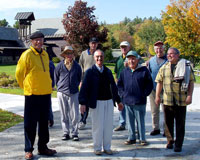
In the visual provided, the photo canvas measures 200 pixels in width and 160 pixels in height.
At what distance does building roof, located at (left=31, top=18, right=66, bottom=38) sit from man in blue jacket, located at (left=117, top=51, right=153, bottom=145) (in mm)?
48283

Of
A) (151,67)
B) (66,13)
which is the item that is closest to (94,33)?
(66,13)

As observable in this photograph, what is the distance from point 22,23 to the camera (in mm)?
54938

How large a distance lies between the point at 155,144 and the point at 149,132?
0.96 meters

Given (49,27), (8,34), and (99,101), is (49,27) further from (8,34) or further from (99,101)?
(99,101)

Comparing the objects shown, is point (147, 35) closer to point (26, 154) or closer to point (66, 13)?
point (66, 13)

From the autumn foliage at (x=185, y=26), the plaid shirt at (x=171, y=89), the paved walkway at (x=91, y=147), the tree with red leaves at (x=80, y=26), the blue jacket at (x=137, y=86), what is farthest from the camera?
the autumn foliage at (x=185, y=26)

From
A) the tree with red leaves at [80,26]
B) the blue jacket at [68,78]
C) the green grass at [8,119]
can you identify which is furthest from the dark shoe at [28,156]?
the tree with red leaves at [80,26]

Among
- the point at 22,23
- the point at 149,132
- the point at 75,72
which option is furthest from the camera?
the point at 22,23

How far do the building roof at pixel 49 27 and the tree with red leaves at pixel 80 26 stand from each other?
24096 millimetres

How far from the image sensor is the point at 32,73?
4.88 metres

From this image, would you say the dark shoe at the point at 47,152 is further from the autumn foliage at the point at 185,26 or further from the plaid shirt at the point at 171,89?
the autumn foliage at the point at 185,26

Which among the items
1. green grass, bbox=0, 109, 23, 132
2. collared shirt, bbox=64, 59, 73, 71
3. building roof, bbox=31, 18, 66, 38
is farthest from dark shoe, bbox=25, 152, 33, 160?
building roof, bbox=31, 18, 66, 38

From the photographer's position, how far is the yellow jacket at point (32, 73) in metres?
4.86

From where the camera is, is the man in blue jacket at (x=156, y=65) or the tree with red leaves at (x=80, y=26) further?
the tree with red leaves at (x=80, y=26)
